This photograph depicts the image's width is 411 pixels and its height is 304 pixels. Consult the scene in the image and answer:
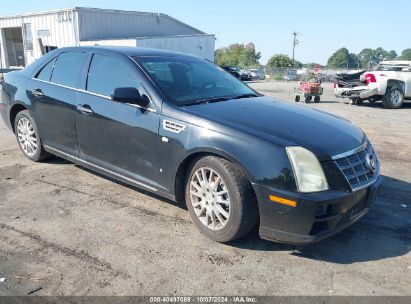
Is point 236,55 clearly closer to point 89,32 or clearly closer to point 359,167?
point 89,32

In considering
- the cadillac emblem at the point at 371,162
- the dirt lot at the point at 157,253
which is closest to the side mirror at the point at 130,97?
the dirt lot at the point at 157,253

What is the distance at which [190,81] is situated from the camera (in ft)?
14.3

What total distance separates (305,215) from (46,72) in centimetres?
391

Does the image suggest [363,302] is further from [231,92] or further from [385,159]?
[385,159]

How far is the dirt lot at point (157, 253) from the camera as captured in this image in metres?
2.95

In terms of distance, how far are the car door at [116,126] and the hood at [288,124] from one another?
546 millimetres

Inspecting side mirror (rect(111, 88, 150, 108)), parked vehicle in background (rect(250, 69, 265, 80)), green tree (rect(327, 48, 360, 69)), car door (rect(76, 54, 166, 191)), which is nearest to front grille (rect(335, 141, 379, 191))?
car door (rect(76, 54, 166, 191))

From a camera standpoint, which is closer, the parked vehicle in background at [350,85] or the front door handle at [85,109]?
the front door handle at [85,109]

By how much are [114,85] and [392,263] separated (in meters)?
3.14

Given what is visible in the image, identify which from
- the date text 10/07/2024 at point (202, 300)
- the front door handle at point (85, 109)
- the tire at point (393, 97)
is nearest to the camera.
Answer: the date text 10/07/2024 at point (202, 300)

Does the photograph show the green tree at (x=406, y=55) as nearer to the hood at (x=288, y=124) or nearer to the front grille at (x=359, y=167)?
Result: the hood at (x=288, y=124)

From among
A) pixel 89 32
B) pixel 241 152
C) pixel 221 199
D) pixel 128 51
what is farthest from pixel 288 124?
pixel 89 32

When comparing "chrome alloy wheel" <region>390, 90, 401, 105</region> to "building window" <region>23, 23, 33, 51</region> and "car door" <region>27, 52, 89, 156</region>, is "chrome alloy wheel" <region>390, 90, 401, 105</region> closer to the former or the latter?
"car door" <region>27, 52, 89, 156</region>

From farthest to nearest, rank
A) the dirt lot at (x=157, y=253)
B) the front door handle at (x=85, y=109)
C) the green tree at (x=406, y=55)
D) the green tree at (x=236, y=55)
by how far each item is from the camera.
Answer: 1. the green tree at (x=236, y=55)
2. the green tree at (x=406, y=55)
3. the front door handle at (x=85, y=109)
4. the dirt lot at (x=157, y=253)
